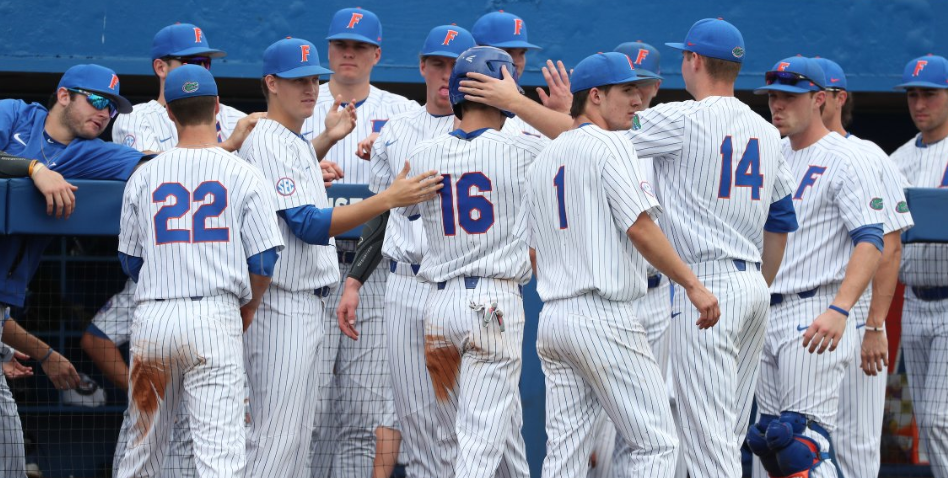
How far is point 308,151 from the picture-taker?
15.5 ft

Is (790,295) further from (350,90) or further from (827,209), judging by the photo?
(350,90)

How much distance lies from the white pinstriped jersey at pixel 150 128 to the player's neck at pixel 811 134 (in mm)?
2704

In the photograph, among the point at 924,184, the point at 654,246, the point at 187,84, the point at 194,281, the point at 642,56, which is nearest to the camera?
the point at 654,246

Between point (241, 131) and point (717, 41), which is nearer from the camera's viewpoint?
point (717, 41)

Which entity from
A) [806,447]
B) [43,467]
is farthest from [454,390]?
[43,467]

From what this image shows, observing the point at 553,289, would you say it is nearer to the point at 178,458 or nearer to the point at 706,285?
the point at 706,285

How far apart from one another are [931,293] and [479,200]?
115 inches

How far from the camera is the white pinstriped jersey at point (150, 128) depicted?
18.3ft

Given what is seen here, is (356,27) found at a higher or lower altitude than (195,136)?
higher

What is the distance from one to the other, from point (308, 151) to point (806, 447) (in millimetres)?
2410

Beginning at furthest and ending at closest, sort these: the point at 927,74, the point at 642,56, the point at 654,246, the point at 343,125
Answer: the point at 927,74, the point at 642,56, the point at 343,125, the point at 654,246

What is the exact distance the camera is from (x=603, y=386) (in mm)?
4082

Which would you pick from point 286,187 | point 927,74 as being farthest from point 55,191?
point 927,74

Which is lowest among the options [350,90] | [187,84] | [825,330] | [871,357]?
[871,357]
